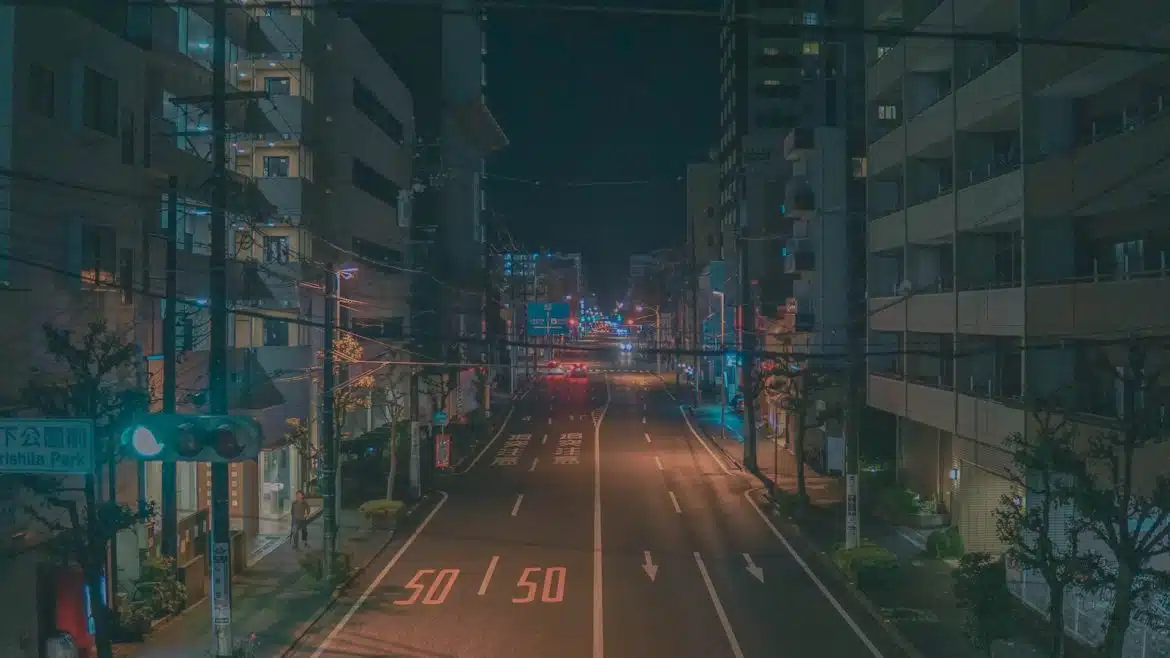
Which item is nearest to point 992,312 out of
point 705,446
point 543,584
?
point 543,584

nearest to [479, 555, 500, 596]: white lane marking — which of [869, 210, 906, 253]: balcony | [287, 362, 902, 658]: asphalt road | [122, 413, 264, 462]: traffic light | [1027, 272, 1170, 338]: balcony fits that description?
[287, 362, 902, 658]: asphalt road

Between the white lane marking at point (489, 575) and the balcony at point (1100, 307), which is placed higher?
the balcony at point (1100, 307)

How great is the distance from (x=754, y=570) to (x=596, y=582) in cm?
370

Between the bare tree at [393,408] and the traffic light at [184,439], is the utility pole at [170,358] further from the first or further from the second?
the bare tree at [393,408]

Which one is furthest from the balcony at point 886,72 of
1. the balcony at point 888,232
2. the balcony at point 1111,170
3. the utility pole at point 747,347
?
the balcony at point 1111,170

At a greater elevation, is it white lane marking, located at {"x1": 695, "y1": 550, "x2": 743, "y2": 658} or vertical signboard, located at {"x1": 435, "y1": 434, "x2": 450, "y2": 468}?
vertical signboard, located at {"x1": 435, "y1": 434, "x2": 450, "y2": 468}

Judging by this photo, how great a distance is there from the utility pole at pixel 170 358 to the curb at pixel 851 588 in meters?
12.2

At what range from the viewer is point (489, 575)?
855 inches

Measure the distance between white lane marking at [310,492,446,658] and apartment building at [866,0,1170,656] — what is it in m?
10.6

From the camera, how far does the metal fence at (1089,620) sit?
13.9 m

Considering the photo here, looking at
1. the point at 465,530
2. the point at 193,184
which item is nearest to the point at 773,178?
the point at 465,530

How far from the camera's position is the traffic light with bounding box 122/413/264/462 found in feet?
35.3

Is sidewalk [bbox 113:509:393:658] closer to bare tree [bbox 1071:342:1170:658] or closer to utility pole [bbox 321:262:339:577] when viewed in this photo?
utility pole [bbox 321:262:339:577]

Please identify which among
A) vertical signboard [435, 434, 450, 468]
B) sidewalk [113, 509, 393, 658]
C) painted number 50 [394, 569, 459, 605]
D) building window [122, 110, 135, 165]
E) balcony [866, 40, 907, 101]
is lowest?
painted number 50 [394, 569, 459, 605]
